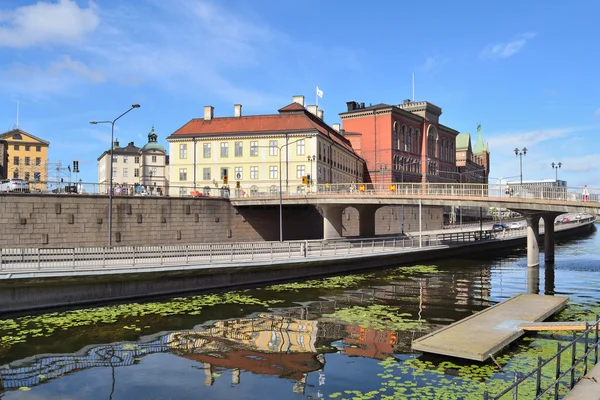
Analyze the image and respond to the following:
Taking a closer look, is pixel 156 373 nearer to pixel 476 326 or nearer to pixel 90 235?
pixel 476 326

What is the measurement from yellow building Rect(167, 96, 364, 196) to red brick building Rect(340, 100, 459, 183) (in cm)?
2654

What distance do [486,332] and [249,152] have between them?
6116 cm

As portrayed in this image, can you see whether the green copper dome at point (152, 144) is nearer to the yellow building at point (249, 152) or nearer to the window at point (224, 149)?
the yellow building at point (249, 152)

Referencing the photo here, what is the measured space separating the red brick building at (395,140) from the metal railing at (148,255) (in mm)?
64064

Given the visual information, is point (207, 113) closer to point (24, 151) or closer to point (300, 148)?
point (300, 148)

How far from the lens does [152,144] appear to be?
5285 inches

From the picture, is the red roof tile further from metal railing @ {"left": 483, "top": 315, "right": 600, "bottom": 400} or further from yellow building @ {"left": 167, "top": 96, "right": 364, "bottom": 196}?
metal railing @ {"left": 483, "top": 315, "right": 600, "bottom": 400}

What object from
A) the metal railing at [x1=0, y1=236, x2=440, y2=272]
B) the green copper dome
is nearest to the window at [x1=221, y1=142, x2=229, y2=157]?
the metal railing at [x1=0, y1=236, x2=440, y2=272]

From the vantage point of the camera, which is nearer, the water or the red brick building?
the water

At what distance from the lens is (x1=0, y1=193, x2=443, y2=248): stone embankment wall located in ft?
138

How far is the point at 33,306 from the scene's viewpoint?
23938mm

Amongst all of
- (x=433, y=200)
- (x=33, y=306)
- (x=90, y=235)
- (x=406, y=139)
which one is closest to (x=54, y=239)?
(x=90, y=235)

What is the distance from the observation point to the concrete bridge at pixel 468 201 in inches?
1626

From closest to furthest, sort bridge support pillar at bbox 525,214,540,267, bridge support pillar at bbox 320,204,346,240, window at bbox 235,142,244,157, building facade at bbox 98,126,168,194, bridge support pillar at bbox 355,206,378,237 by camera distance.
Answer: bridge support pillar at bbox 525,214,540,267 < bridge support pillar at bbox 320,204,346,240 < bridge support pillar at bbox 355,206,378,237 < window at bbox 235,142,244,157 < building facade at bbox 98,126,168,194
